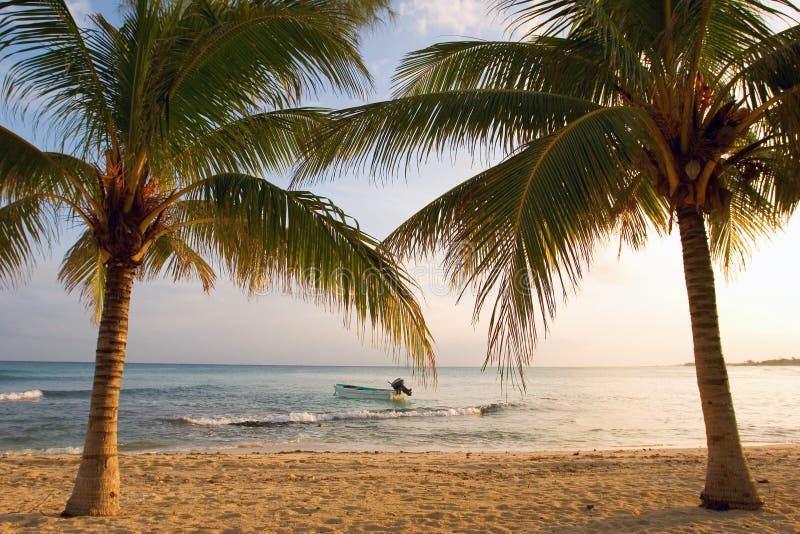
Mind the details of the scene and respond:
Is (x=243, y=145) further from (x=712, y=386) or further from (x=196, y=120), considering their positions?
(x=712, y=386)

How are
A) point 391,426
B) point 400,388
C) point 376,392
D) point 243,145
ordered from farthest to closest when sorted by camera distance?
1. point 376,392
2. point 400,388
3. point 391,426
4. point 243,145

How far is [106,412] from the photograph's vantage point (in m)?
5.13

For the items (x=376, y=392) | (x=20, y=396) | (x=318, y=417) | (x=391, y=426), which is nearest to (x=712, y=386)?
(x=391, y=426)

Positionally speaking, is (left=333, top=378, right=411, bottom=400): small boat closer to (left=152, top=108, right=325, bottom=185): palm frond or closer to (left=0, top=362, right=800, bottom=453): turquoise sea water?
(left=0, top=362, right=800, bottom=453): turquoise sea water

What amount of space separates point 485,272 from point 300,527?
3.18 metres

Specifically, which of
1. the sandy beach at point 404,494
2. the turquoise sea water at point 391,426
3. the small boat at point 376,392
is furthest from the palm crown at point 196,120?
the small boat at point 376,392

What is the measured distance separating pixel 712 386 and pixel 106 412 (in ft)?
18.6

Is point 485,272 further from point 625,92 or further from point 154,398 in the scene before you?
point 154,398

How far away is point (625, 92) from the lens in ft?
18.8

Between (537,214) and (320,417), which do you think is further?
(320,417)

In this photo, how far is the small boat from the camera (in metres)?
29.8

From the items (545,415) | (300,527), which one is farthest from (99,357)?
(545,415)

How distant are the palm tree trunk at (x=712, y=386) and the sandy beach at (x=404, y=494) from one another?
0.74 feet

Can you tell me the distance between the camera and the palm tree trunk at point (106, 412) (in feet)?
16.8
